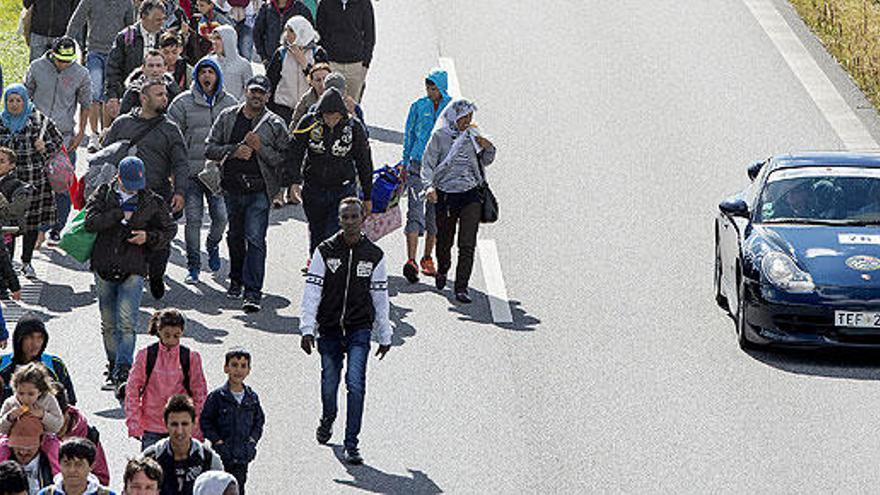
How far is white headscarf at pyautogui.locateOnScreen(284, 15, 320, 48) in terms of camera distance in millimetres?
24531

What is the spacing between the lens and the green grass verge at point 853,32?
1212 inches

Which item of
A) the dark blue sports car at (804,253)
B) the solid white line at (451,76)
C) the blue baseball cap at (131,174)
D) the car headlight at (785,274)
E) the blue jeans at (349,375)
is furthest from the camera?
the solid white line at (451,76)

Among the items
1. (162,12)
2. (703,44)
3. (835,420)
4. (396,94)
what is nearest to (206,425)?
(835,420)

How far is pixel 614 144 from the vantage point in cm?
2753

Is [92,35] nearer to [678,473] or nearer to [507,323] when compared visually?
[507,323]

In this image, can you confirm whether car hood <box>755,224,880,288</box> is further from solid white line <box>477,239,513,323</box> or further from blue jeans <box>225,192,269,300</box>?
blue jeans <box>225,192,269,300</box>

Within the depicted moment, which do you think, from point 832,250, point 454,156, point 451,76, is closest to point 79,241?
point 454,156

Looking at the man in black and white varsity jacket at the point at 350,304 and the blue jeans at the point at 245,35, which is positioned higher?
the blue jeans at the point at 245,35

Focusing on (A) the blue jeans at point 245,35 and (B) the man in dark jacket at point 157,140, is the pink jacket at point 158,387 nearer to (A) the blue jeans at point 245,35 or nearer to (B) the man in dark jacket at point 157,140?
(B) the man in dark jacket at point 157,140

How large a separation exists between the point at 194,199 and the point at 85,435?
789cm

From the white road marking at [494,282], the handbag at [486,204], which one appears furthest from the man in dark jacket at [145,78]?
the white road marking at [494,282]

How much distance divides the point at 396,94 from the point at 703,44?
5021 mm

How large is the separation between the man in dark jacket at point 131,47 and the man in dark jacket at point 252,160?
3615 millimetres

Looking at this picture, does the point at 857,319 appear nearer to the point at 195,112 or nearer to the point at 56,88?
the point at 195,112
